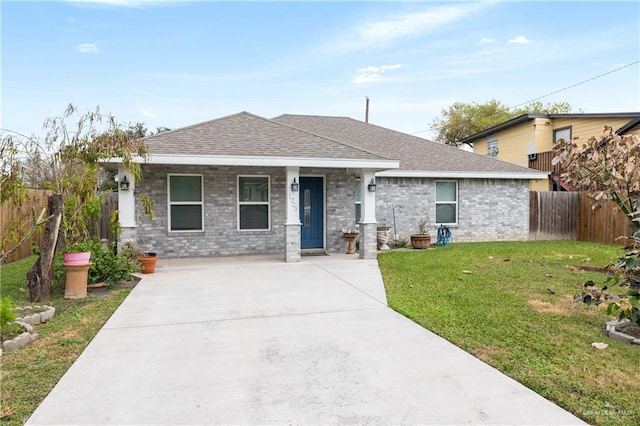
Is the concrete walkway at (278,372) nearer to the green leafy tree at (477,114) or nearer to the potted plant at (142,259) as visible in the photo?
the potted plant at (142,259)

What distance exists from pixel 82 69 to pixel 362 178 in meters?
11.5

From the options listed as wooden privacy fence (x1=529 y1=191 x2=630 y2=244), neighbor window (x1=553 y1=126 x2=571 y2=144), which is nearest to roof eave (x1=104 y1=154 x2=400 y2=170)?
wooden privacy fence (x1=529 y1=191 x2=630 y2=244)

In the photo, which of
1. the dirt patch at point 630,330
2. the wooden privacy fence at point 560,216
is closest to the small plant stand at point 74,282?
the dirt patch at point 630,330

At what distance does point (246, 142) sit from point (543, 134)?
51.1ft

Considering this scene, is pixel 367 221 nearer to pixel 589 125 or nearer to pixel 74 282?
pixel 74 282

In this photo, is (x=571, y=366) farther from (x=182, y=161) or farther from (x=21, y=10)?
(x=21, y=10)

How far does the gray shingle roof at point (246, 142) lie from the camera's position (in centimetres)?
928

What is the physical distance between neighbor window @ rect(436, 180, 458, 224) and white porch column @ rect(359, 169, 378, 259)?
3980 millimetres

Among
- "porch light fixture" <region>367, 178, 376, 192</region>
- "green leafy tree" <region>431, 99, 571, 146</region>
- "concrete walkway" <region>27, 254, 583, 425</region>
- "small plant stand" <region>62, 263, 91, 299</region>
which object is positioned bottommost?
"concrete walkway" <region>27, 254, 583, 425</region>

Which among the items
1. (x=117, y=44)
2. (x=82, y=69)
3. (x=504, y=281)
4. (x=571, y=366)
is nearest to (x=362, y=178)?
(x=504, y=281)

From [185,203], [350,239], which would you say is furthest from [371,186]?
[185,203]

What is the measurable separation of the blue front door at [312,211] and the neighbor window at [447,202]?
13.9ft

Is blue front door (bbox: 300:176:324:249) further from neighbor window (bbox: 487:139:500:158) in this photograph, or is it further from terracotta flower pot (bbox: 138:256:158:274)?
neighbor window (bbox: 487:139:500:158)

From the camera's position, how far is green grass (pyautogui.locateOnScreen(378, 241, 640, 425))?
10.7ft
